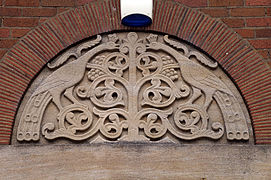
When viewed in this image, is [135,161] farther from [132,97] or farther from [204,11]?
[204,11]

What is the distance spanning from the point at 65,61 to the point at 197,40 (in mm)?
1301

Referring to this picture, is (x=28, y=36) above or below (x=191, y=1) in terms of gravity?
below

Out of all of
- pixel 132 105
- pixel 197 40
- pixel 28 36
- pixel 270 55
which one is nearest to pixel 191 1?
pixel 197 40

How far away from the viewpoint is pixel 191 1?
15.8ft

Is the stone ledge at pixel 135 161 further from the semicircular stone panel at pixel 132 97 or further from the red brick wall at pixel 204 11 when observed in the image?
the red brick wall at pixel 204 11

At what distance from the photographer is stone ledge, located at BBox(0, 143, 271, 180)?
13.6 feet

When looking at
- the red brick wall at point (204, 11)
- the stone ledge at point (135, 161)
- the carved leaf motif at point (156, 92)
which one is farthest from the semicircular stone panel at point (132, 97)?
the red brick wall at point (204, 11)

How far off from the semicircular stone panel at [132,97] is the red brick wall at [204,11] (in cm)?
43

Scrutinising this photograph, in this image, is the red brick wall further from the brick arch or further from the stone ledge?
the stone ledge

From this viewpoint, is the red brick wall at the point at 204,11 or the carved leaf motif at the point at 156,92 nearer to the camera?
the carved leaf motif at the point at 156,92

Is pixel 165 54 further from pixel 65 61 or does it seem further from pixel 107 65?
pixel 65 61

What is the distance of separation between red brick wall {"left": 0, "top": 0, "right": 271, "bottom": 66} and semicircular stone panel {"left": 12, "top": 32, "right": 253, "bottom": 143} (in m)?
0.43

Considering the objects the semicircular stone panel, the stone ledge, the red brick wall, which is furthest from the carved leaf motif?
the red brick wall

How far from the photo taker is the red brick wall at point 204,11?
468cm
